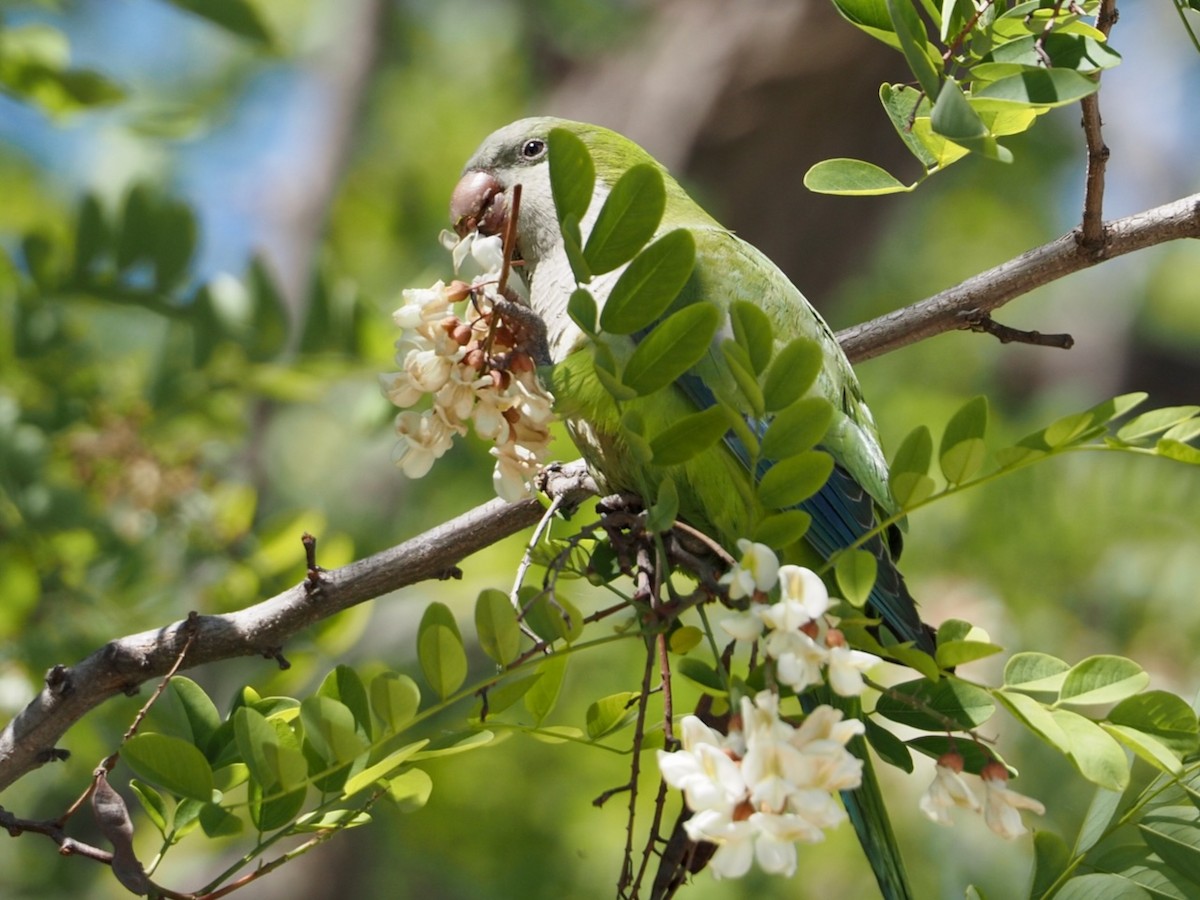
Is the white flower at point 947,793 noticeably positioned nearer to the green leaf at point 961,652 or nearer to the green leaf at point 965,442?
the green leaf at point 961,652

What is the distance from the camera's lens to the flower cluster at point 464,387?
1.64 metres

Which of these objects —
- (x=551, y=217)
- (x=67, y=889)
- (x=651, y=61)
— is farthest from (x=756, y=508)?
(x=651, y=61)

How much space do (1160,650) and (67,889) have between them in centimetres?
383

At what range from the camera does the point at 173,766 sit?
128 centimetres

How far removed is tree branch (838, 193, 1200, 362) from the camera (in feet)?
5.74

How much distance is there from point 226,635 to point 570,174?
34.9 inches

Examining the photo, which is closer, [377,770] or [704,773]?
[704,773]

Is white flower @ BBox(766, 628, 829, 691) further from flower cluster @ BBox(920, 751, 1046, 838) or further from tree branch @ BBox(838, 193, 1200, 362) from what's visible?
tree branch @ BBox(838, 193, 1200, 362)

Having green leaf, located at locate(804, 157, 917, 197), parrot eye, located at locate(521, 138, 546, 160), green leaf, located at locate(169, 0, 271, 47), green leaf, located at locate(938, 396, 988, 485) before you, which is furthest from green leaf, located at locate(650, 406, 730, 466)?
green leaf, located at locate(169, 0, 271, 47)

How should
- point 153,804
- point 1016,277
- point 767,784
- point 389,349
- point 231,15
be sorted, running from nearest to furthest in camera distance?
1. point 767,784
2. point 153,804
3. point 1016,277
4. point 231,15
5. point 389,349

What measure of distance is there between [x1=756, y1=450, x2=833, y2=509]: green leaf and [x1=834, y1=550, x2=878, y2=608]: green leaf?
80 millimetres

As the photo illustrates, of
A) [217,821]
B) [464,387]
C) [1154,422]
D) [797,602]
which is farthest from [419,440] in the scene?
[1154,422]

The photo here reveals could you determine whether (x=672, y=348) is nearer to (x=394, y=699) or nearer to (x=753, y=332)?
(x=753, y=332)

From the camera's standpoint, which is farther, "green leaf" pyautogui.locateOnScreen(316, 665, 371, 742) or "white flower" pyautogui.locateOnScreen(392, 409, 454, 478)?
"white flower" pyautogui.locateOnScreen(392, 409, 454, 478)
